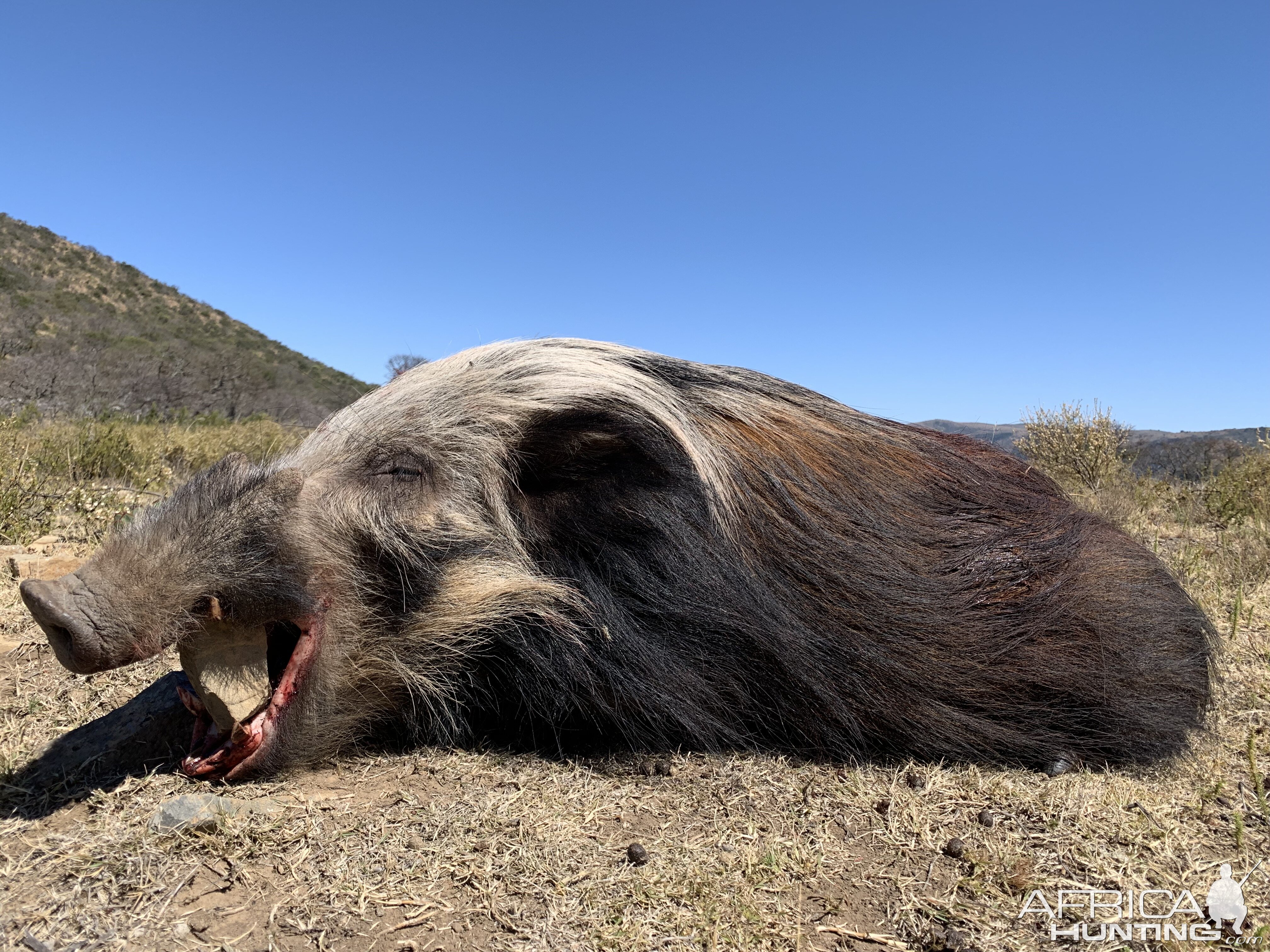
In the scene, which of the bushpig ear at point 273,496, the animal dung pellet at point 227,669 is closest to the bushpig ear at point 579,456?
the bushpig ear at point 273,496

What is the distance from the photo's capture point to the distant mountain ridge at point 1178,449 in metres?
10.2

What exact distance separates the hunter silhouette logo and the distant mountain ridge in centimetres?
708

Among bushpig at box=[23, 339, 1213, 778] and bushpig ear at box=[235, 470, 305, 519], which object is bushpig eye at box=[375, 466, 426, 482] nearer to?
bushpig at box=[23, 339, 1213, 778]

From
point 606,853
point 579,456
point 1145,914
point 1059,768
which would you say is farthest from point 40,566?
point 1145,914

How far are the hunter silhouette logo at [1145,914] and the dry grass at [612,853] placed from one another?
42 mm

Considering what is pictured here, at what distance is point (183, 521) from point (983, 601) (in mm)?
2644

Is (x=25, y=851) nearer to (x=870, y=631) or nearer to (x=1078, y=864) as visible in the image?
(x=870, y=631)

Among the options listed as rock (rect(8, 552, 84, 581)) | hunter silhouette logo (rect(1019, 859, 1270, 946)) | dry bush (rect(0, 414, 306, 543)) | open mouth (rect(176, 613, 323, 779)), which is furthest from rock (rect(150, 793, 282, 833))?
rock (rect(8, 552, 84, 581))

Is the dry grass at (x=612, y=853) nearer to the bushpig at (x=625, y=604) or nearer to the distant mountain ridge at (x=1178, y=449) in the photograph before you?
the bushpig at (x=625, y=604)

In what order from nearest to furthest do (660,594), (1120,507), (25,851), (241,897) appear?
1. (241,897)
2. (25,851)
3. (660,594)
4. (1120,507)

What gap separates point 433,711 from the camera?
8.85ft

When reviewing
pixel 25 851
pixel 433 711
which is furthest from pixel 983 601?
pixel 25 851

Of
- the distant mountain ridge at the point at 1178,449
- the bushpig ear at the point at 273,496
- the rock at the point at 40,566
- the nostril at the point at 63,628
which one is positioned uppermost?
the distant mountain ridge at the point at 1178,449

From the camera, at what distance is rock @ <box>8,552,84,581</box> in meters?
4.19
